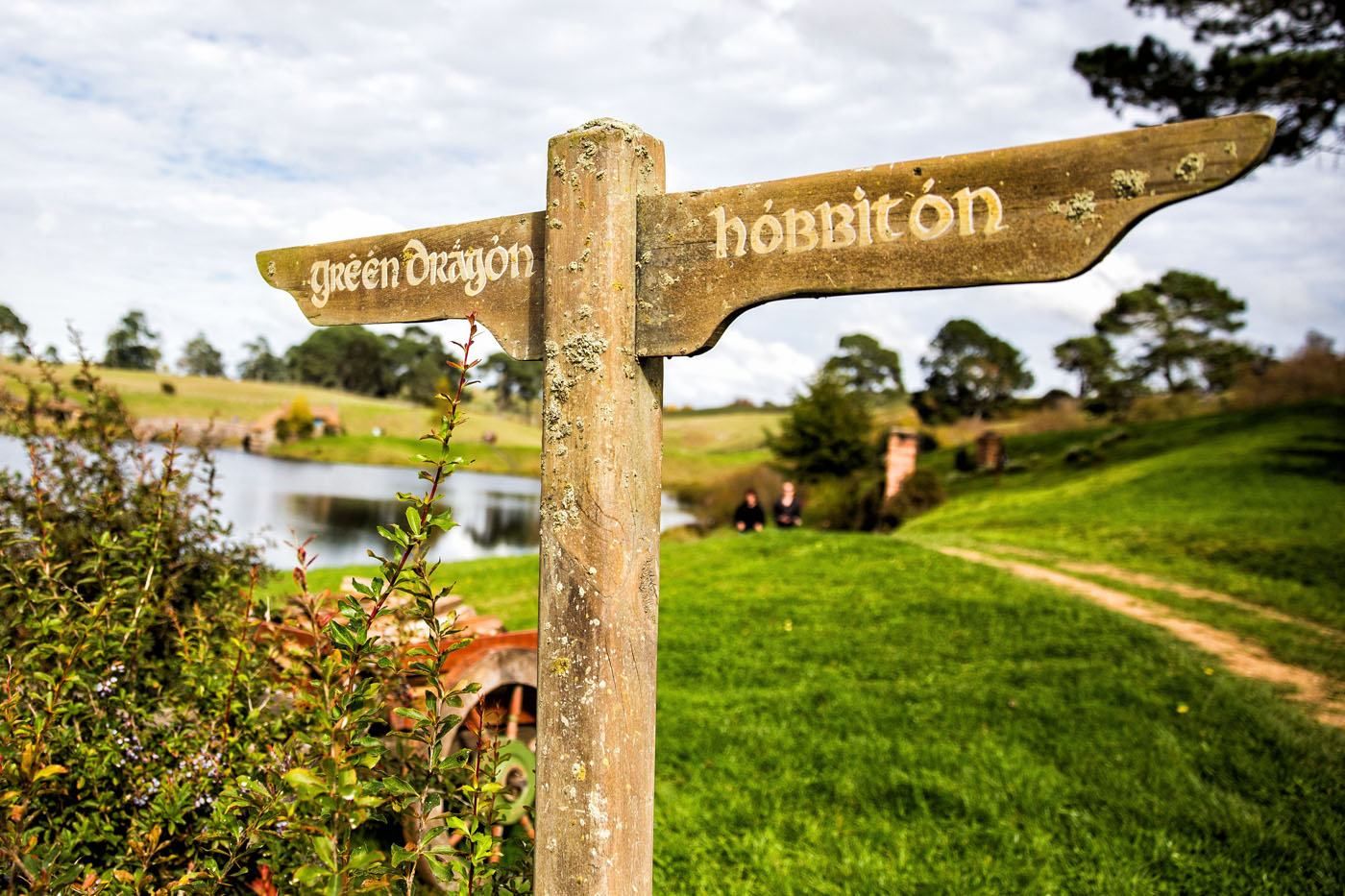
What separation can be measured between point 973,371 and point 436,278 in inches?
2158

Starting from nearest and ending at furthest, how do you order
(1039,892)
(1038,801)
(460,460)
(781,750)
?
1. (460,460)
2. (1039,892)
3. (1038,801)
4. (781,750)

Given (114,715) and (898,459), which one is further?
(898,459)

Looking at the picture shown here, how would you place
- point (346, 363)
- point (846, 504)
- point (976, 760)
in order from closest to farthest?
point (976, 760) → point (846, 504) → point (346, 363)

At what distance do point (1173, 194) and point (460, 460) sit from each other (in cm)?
140

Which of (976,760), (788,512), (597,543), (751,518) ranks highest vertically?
(597,543)

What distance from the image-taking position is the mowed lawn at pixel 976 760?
3.94m

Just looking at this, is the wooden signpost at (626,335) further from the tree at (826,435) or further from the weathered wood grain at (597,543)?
the tree at (826,435)

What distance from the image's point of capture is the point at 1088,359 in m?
52.9

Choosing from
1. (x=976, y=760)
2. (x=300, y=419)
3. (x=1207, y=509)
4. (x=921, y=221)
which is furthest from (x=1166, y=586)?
(x=300, y=419)

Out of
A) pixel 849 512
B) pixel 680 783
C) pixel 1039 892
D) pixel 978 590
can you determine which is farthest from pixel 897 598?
pixel 849 512

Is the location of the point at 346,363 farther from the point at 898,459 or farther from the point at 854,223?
the point at 854,223

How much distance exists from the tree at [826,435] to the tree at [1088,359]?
3219 cm

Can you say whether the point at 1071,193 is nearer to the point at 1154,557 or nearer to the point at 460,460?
the point at 460,460

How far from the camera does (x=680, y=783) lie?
16.3 ft
